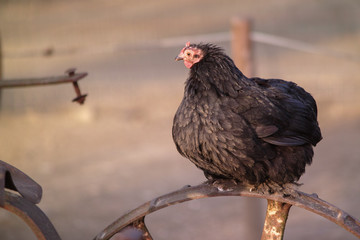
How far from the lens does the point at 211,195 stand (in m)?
1.72

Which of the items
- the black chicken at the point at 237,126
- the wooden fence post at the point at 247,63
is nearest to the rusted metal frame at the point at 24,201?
the black chicken at the point at 237,126

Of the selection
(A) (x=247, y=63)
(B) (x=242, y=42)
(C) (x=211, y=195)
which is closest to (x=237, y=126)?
(C) (x=211, y=195)

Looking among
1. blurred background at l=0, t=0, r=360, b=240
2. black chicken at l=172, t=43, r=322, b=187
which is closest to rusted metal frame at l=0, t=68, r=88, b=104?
black chicken at l=172, t=43, r=322, b=187

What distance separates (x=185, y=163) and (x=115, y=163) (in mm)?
645

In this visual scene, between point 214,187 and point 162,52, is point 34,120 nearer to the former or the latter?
point 162,52

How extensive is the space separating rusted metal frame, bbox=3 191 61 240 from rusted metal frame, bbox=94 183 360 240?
215 millimetres

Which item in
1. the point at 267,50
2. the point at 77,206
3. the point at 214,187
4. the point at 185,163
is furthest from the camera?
the point at 267,50

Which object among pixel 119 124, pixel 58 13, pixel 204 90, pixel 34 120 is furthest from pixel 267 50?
pixel 204 90

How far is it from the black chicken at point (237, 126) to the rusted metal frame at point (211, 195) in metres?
0.10

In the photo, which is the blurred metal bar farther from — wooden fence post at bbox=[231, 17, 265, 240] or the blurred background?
the blurred background

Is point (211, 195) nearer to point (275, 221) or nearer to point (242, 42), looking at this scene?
point (275, 221)

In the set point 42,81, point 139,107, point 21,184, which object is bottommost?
point 139,107

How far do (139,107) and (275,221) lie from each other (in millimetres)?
4664

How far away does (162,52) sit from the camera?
786 cm
